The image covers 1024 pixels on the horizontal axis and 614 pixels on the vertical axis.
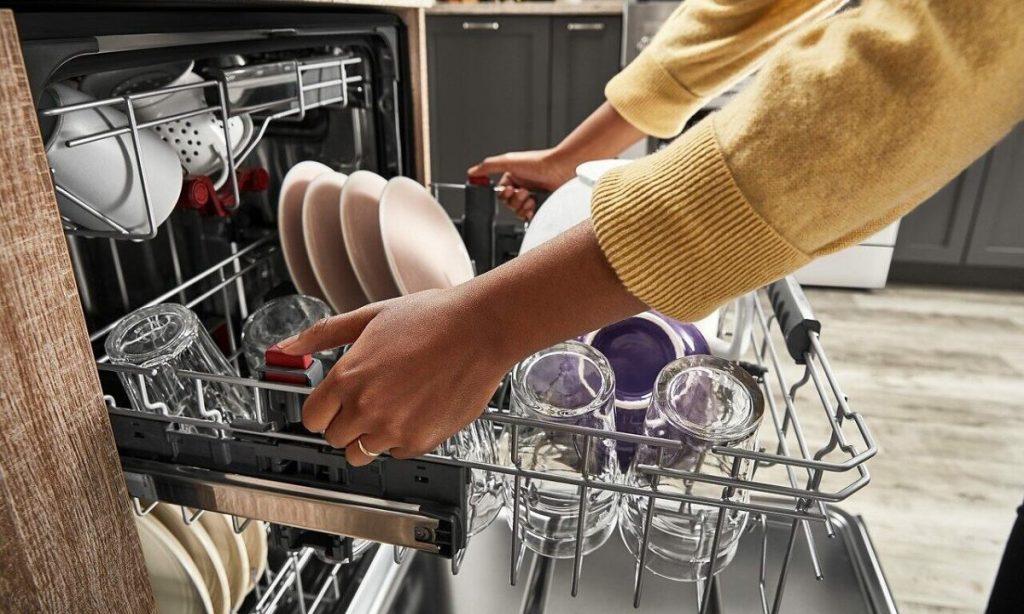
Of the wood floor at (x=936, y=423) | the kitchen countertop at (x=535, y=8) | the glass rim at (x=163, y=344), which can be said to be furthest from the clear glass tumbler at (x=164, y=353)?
the kitchen countertop at (x=535, y=8)

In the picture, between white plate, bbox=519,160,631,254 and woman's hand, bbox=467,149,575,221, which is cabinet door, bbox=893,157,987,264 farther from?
white plate, bbox=519,160,631,254

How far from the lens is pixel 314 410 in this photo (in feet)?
1.46

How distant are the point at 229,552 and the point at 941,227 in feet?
8.84

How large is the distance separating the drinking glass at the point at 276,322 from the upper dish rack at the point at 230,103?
4.2 inches

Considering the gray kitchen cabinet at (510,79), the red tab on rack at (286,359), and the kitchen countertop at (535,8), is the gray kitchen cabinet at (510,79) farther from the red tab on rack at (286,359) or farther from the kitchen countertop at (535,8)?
the red tab on rack at (286,359)

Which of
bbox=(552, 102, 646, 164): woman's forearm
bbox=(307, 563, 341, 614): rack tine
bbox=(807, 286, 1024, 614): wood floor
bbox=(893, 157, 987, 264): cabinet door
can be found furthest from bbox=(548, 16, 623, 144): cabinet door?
bbox=(307, 563, 341, 614): rack tine

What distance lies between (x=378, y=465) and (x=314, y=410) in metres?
0.07

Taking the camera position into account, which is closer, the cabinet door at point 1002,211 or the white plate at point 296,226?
the white plate at point 296,226

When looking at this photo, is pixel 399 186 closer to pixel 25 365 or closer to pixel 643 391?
pixel 643 391

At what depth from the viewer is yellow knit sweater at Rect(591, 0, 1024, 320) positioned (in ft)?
1.21

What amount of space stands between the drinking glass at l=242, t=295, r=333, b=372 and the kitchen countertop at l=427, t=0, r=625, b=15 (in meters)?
2.15

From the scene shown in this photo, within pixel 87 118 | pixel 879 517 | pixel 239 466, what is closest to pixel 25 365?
pixel 239 466

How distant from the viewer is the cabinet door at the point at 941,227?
2.53 meters

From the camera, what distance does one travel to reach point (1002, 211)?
253cm
